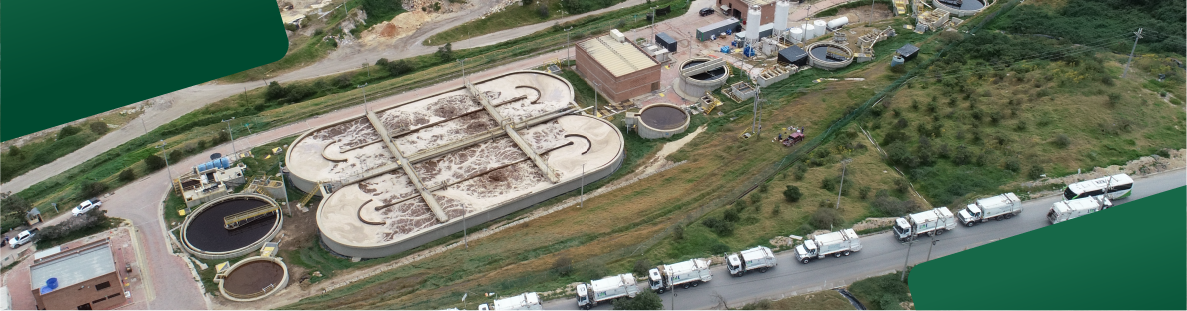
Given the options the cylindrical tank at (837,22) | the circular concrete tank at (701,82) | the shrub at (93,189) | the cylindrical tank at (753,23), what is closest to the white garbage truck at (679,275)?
the circular concrete tank at (701,82)

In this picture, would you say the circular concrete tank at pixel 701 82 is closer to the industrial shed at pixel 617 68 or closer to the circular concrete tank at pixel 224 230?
the industrial shed at pixel 617 68

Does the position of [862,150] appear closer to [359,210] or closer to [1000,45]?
[1000,45]

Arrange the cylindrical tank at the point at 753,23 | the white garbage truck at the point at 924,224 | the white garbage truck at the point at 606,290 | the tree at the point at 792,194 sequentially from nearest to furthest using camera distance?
1. the white garbage truck at the point at 606,290
2. the white garbage truck at the point at 924,224
3. the tree at the point at 792,194
4. the cylindrical tank at the point at 753,23

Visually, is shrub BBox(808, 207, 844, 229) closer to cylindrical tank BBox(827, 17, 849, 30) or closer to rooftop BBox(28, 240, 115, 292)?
cylindrical tank BBox(827, 17, 849, 30)

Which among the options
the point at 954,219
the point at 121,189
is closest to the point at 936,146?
the point at 954,219

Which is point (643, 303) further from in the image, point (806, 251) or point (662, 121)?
point (662, 121)

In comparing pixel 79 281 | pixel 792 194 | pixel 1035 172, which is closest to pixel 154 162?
pixel 79 281
